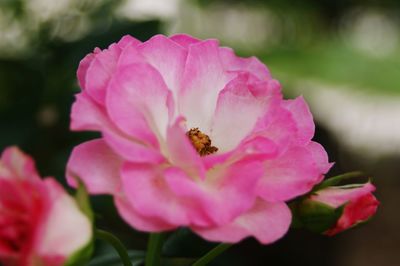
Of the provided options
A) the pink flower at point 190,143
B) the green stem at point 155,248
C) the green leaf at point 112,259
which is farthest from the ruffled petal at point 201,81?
the green leaf at point 112,259

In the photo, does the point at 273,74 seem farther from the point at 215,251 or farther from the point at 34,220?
the point at 34,220

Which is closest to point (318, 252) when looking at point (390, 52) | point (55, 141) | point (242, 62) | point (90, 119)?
point (55, 141)

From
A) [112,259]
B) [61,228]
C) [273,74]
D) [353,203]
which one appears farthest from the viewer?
[273,74]

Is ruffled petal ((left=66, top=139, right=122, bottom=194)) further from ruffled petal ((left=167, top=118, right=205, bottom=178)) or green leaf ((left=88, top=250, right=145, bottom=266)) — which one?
green leaf ((left=88, top=250, right=145, bottom=266))

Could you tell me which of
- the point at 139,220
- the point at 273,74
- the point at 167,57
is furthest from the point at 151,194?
the point at 273,74

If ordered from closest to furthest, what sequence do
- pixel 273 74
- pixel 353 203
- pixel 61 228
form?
pixel 61 228
pixel 353 203
pixel 273 74

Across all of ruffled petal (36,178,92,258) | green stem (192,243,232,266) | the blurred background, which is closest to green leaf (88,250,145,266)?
the blurred background

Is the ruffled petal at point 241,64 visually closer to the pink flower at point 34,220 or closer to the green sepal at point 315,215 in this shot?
the green sepal at point 315,215
